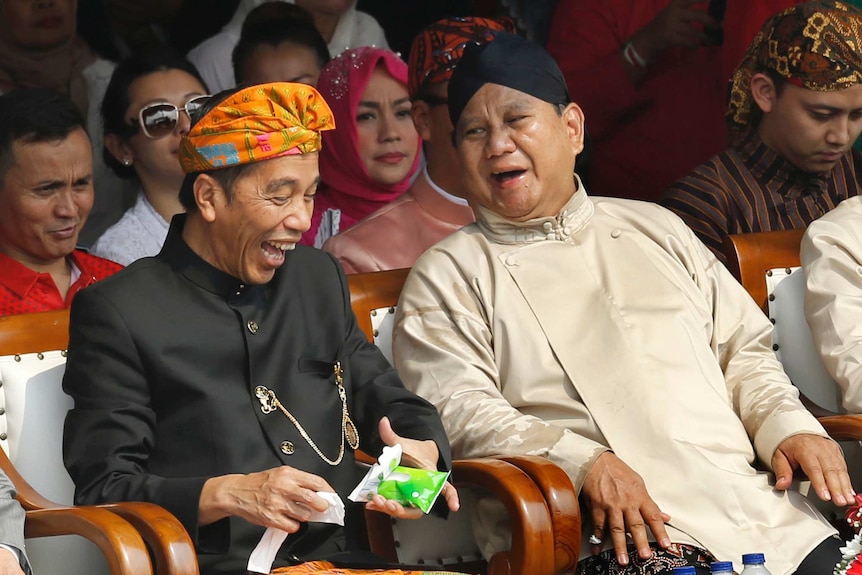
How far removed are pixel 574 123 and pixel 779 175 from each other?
1.33 meters

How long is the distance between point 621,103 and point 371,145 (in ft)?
3.51

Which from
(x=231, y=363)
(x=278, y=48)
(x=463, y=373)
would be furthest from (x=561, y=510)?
→ (x=278, y=48)

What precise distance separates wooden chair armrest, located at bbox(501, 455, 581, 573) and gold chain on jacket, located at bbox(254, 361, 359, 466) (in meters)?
0.43

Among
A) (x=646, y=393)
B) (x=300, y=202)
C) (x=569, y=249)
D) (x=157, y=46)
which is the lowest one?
(x=646, y=393)

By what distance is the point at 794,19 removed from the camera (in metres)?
4.82

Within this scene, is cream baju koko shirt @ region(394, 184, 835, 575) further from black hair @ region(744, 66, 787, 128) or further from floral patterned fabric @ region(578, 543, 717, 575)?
black hair @ region(744, 66, 787, 128)

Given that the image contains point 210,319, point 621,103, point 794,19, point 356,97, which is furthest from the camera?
point 621,103

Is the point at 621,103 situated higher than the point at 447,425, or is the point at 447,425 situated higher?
the point at 621,103

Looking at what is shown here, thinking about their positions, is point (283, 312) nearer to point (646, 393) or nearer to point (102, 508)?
point (102, 508)

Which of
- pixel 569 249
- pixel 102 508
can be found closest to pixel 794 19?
pixel 569 249

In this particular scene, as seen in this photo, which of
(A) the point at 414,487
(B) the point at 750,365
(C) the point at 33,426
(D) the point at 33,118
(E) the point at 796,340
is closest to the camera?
(A) the point at 414,487

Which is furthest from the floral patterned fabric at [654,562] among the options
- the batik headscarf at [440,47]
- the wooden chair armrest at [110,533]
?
the batik headscarf at [440,47]

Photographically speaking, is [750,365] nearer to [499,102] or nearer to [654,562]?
[654,562]

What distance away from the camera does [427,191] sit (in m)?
4.98
